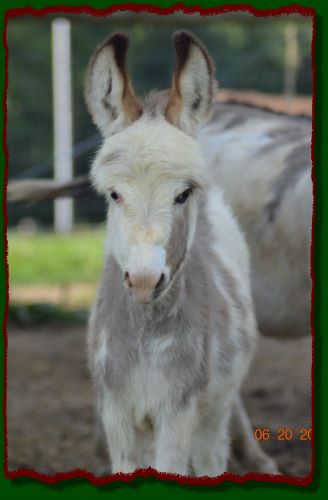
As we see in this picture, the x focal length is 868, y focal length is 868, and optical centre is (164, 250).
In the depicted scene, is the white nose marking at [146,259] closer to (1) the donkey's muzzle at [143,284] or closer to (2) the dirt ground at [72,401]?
(1) the donkey's muzzle at [143,284]

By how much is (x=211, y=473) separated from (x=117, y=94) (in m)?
1.47

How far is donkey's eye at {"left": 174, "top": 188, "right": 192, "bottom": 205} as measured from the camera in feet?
9.01

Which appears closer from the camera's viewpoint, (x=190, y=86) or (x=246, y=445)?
(x=190, y=86)

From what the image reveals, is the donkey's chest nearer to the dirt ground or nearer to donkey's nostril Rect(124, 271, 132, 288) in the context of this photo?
donkey's nostril Rect(124, 271, 132, 288)

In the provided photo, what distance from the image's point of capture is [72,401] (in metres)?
5.48

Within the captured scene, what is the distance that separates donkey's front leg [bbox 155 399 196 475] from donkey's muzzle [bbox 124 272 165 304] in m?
0.55

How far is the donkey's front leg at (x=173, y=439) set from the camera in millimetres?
2926

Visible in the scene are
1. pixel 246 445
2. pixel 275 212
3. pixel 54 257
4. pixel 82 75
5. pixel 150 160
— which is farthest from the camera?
pixel 54 257

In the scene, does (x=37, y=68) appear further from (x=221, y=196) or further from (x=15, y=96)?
(x=221, y=196)

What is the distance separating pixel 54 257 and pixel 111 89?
4.58 m

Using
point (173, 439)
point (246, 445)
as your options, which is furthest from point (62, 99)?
point (173, 439)

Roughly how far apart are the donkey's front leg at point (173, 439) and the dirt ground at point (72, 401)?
0.93 m

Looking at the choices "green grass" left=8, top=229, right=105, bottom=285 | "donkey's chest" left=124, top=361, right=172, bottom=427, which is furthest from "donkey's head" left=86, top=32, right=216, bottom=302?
"green grass" left=8, top=229, right=105, bottom=285

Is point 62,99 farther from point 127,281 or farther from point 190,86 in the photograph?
point 127,281
